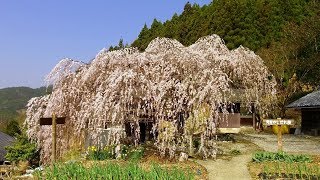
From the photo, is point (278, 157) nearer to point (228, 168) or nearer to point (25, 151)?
point (228, 168)

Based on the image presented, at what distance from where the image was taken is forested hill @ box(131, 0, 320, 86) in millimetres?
39562

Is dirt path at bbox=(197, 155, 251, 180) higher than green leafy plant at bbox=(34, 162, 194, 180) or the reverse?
the reverse

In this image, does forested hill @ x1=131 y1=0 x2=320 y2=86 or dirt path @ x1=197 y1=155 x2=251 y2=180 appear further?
forested hill @ x1=131 y1=0 x2=320 y2=86

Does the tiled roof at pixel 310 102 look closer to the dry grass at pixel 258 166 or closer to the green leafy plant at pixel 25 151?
the dry grass at pixel 258 166

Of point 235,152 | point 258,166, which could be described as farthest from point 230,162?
point 235,152

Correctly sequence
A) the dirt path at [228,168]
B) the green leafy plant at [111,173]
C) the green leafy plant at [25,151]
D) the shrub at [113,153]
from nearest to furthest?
the green leafy plant at [111,173] < the dirt path at [228,168] < the shrub at [113,153] < the green leafy plant at [25,151]

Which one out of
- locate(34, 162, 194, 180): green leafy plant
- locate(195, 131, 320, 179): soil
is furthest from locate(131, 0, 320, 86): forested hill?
locate(34, 162, 194, 180): green leafy plant

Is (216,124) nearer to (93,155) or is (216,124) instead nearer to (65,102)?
(93,155)

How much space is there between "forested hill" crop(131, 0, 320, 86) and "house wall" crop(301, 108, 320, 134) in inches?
293

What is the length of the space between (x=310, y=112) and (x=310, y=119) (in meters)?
0.49

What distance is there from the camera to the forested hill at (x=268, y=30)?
39562 mm

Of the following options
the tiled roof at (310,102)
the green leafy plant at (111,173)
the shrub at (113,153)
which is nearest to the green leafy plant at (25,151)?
the shrub at (113,153)

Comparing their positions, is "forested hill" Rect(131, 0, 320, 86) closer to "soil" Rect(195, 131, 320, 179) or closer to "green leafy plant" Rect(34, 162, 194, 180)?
"soil" Rect(195, 131, 320, 179)

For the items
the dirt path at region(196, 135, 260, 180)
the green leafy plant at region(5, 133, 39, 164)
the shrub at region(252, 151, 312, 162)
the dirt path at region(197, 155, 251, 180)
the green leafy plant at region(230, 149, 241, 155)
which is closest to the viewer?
the dirt path at region(197, 155, 251, 180)
